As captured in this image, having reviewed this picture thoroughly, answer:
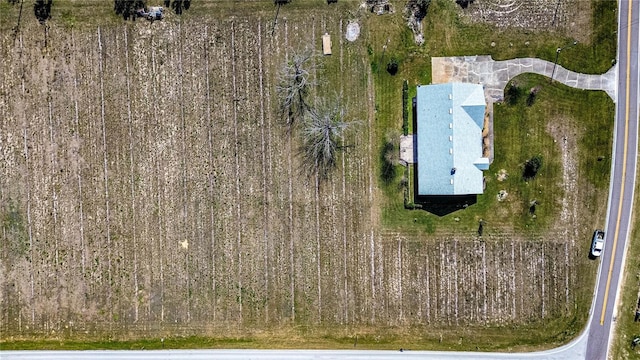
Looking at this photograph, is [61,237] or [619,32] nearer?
[619,32]

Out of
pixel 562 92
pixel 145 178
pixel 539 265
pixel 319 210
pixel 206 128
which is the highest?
pixel 562 92

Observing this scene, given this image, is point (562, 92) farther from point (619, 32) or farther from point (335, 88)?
point (335, 88)

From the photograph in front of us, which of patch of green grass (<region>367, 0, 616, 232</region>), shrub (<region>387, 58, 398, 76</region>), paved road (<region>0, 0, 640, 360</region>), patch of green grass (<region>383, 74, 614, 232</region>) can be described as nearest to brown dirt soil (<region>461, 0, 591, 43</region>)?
patch of green grass (<region>367, 0, 616, 232</region>)

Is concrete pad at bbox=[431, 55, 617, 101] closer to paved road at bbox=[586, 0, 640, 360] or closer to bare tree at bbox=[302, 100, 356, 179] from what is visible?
paved road at bbox=[586, 0, 640, 360]

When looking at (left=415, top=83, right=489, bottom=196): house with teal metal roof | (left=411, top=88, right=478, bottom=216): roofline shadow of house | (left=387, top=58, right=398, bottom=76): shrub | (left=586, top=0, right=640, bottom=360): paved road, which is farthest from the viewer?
(left=411, top=88, right=478, bottom=216): roofline shadow of house

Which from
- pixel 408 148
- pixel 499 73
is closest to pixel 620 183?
pixel 499 73

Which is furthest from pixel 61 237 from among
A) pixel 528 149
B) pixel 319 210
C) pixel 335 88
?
pixel 528 149
